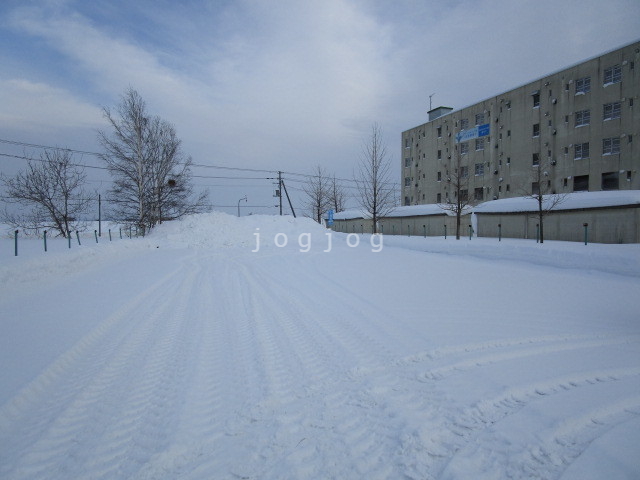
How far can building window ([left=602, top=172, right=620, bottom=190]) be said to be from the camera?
26828 mm

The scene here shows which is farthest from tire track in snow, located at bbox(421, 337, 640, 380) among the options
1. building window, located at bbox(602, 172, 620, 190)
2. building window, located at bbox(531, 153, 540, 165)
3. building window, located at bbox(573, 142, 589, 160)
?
building window, located at bbox(531, 153, 540, 165)

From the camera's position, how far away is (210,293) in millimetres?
7625

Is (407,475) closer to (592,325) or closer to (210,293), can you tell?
(592,325)

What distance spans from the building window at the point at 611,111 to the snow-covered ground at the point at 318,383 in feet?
95.5

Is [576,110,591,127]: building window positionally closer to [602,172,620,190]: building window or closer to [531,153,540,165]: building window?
[531,153,540,165]: building window

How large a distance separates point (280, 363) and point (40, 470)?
2244 millimetres

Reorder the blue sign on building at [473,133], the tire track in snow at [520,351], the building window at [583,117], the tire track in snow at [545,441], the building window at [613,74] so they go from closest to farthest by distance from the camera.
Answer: the tire track in snow at [545,441]
the tire track in snow at [520,351]
the building window at [613,74]
the building window at [583,117]
the blue sign on building at [473,133]

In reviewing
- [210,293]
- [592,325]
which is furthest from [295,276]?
[592,325]

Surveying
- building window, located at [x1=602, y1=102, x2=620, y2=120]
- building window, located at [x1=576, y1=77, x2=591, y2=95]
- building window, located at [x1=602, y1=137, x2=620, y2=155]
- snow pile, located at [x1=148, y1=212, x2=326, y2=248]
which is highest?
building window, located at [x1=576, y1=77, x2=591, y2=95]

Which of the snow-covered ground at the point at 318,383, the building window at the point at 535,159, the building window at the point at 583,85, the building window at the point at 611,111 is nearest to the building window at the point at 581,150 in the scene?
the building window at the point at 611,111

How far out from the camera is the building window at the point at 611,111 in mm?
26781

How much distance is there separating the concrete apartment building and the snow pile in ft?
66.8

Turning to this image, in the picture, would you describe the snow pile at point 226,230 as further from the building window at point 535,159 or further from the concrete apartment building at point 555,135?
the building window at point 535,159

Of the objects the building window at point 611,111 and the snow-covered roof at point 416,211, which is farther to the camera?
the snow-covered roof at point 416,211
